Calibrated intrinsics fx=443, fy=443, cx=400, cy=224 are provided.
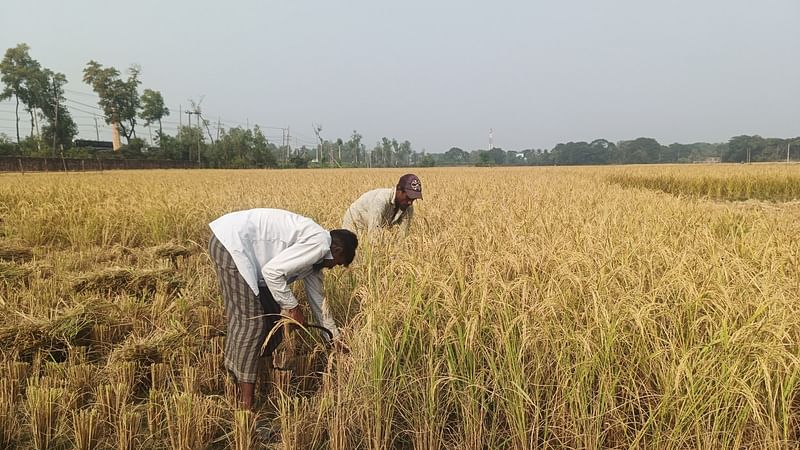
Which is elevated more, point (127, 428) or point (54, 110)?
point (54, 110)

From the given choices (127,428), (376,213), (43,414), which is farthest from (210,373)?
(376,213)

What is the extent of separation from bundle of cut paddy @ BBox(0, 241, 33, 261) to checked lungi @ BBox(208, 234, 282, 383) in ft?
12.8

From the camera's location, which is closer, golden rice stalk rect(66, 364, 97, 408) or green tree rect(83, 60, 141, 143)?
golden rice stalk rect(66, 364, 97, 408)

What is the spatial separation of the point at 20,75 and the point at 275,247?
160 feet

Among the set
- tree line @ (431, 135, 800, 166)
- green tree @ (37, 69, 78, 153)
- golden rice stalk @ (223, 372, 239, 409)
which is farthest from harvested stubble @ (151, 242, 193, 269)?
tree line @ (431, 135, 800, 166)

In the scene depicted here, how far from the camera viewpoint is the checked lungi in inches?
89.0

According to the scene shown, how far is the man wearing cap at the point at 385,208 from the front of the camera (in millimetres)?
3717

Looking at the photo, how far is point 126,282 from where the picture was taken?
12.8 ft

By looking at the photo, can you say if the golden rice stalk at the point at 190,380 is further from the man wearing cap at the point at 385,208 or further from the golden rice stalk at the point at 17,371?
the man wearing cap at the point at 385,208

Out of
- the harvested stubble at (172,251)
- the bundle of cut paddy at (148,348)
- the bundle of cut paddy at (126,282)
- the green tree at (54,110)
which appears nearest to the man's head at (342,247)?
the bundle of cut paddy at (148,348)

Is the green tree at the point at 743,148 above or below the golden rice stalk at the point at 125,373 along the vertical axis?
above

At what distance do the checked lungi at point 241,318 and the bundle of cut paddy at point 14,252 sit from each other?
391 centimetres

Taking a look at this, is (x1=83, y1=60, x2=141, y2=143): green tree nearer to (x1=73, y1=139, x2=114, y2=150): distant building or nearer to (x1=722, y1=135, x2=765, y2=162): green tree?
(x1=73, y1=139, x2=114, y2=150): distant building

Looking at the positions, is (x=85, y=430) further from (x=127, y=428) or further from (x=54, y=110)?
(x=54, y=110)
